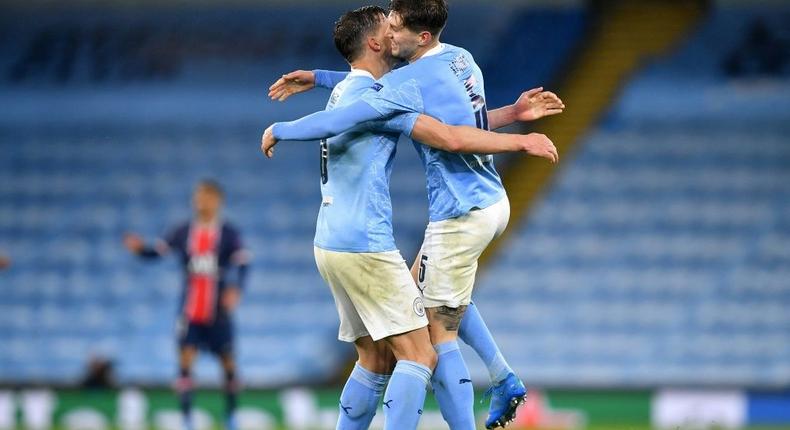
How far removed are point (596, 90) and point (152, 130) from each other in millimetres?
4689

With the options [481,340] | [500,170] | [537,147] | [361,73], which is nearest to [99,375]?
[500,170]

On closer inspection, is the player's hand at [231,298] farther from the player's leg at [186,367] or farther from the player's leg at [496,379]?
the player's leg at [496,379]

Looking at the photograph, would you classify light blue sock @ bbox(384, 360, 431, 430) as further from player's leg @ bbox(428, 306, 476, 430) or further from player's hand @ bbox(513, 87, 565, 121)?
player's hand @ bbox(513, 87, 565, 121)

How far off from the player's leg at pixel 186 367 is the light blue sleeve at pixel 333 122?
18.3ft

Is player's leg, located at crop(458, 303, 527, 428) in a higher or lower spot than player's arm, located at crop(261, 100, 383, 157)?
lower

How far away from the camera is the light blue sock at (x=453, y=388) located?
17.4 feet

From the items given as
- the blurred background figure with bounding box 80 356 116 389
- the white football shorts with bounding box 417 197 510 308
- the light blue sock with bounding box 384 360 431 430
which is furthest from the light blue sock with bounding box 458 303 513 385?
the blurred background figure with bounding box 80 356 116 389

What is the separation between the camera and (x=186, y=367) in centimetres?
1041

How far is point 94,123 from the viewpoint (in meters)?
13.6

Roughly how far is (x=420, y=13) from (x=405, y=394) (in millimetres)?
1548

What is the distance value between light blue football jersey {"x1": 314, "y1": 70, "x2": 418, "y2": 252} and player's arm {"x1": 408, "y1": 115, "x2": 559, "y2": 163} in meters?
0.06

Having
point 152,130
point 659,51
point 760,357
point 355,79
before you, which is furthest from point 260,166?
point 355,79

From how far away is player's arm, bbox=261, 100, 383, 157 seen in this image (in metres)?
5.11

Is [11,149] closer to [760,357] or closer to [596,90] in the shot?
[596,90]
